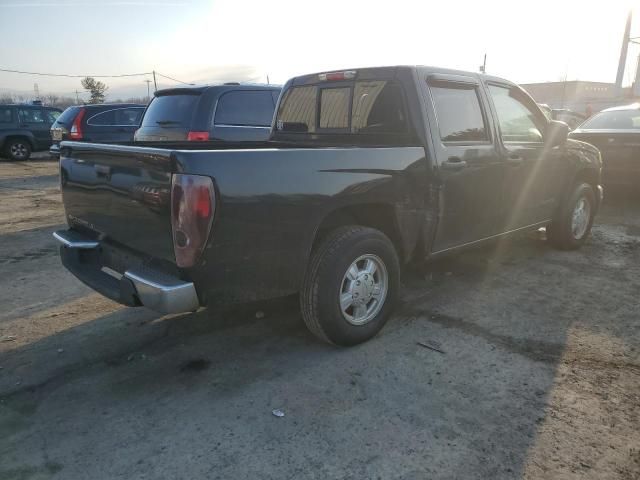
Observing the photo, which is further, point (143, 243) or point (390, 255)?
point (390, 255)

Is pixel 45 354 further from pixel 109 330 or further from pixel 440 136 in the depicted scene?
pixel 440 136

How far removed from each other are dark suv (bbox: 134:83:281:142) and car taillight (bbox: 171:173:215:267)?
3.96 m

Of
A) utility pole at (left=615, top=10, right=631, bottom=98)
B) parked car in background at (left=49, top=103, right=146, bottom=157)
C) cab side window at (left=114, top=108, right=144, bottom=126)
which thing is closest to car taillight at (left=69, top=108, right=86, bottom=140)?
parked car in background at (left=49, top=103, right=146, bottom=157)

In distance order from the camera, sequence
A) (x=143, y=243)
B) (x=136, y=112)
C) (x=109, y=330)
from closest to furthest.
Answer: (x=143, y=243) < (x=109, y=330) < (x=136, y=112)

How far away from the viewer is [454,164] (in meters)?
3.80

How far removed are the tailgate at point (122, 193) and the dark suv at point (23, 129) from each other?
603 inches

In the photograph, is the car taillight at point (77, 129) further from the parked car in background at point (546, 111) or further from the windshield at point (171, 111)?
the parked car in background at point (546, 111)

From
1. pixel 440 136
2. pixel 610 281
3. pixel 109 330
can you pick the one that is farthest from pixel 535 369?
pixel 109 330

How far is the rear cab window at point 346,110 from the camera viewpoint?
12.4ft

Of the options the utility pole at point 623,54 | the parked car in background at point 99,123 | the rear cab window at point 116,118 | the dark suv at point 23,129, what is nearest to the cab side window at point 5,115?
the dark suv at point 23,129

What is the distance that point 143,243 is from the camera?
2.80 meters

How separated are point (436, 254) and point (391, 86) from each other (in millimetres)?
1379

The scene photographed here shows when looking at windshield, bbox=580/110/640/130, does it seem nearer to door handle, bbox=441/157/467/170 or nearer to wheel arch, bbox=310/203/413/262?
door handle, bbox=441/157/467/170

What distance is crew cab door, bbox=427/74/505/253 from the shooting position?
3.77 metres
